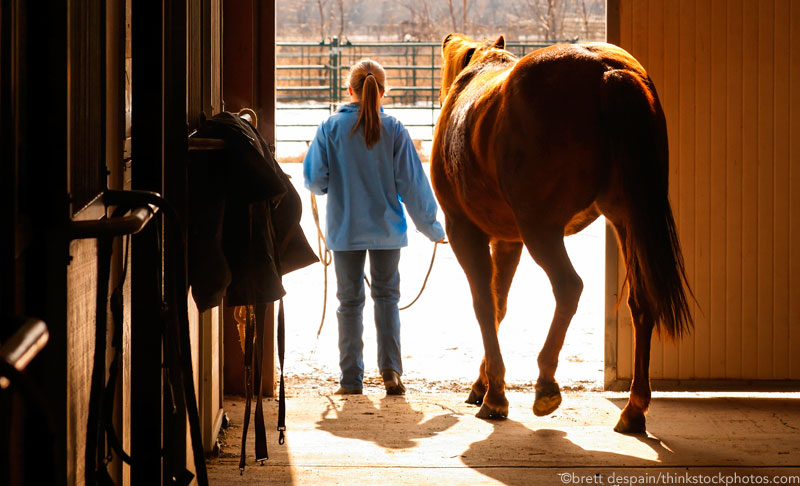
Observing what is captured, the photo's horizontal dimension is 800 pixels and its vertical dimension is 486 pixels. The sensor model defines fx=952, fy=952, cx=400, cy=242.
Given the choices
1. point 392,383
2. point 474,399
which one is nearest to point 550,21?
point 392,383

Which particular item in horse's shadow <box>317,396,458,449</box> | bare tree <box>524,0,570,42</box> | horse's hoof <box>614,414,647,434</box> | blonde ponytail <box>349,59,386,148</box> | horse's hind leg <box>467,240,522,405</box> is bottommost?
horse's shadow <box>317,396,458,449</box>

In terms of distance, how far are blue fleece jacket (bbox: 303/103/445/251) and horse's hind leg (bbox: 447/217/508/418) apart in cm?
39

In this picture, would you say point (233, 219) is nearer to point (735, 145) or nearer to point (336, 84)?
point (735, 145)

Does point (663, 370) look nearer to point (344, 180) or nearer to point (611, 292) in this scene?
point (611, 292)

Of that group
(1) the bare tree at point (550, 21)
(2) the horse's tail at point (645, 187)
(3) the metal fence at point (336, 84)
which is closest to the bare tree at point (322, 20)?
(3) the metal fence at point (336, 84)

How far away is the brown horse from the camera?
3.17 m

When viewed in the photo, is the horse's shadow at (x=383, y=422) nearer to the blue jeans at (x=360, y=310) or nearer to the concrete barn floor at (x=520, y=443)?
the concrete barn floor at (x=520, y=443)

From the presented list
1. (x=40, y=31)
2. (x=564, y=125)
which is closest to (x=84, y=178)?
(x=40, y=31)

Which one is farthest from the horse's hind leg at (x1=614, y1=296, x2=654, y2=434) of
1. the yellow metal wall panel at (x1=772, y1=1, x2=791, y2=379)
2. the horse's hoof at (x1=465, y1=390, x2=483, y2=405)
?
the yellow metal wall panel at (x1=772, y1=1, x2=791, y2=379)

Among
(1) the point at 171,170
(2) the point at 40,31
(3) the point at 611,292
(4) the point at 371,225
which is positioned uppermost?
(2) the point at 40,31

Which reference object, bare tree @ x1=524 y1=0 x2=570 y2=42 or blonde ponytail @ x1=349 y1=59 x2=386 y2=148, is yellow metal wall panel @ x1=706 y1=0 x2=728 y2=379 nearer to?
blonde ponytail @ x1=349 y1=59 x2=386 y2=148

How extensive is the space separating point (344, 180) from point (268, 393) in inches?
41.3

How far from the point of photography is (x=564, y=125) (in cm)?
326

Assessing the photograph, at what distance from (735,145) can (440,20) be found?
27071 millimetres
